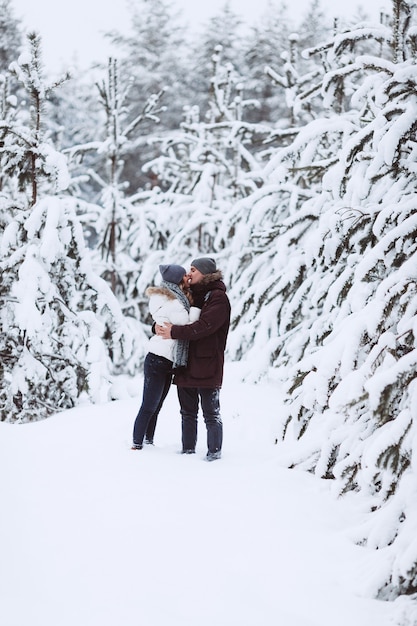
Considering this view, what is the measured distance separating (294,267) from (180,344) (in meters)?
1.53

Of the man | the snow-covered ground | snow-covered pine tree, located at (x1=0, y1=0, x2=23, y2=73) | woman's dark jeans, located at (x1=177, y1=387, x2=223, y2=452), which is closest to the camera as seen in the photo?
the snow-covered ground

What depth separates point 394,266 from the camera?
393 centimetres

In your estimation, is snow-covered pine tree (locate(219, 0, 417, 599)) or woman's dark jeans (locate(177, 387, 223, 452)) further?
woman's dark jeans (locate(177, 387, 223, 452))

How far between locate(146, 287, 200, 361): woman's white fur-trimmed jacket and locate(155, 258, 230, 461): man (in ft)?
0.34

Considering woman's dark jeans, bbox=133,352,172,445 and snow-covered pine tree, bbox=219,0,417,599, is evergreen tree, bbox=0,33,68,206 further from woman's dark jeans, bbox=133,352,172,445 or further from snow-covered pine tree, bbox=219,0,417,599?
woman's dark jeans, bbox=133,352,172,445

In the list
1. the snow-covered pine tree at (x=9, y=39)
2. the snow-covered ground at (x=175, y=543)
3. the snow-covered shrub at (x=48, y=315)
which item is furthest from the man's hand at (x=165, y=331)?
the snow-covered pine tree at (x=9, y=39)

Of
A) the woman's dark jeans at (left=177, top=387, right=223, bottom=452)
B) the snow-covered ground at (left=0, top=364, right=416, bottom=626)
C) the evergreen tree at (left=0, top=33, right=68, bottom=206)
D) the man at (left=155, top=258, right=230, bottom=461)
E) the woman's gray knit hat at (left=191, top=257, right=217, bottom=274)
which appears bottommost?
the snow-covered ground at (left=0, top=364, right=416, bottom=626)

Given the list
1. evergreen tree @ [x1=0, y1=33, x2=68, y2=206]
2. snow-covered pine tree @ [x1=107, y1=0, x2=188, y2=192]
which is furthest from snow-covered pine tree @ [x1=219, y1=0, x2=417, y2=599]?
snow-covered pine tree @ [x1=107, y1=0, x2=188, y2=192]

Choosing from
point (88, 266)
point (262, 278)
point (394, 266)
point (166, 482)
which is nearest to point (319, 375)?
point (394, 266)

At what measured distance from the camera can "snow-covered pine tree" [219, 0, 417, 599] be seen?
2867 millimetres

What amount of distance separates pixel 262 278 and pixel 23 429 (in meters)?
3.32

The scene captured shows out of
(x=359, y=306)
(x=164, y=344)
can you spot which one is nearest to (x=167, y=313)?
(x=164, y=344)

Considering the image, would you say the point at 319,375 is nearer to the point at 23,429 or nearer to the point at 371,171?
the point at 371,171

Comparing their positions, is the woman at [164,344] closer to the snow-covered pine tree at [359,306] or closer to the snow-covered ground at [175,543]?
the snow-covered ground at [175,543]
